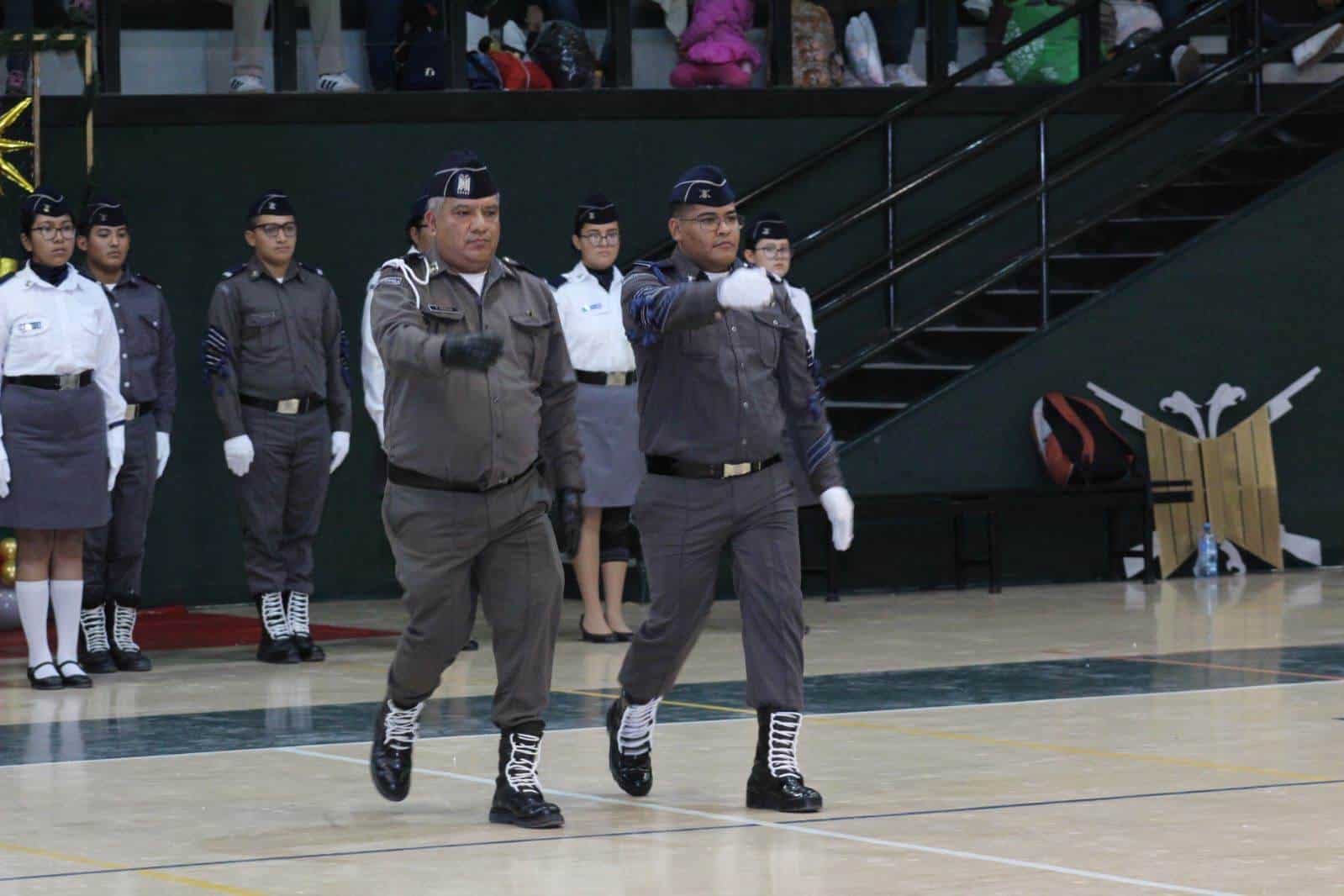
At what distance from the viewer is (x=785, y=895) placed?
5938 mm

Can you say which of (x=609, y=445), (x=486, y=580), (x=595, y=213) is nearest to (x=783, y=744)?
(x=486, y=580)

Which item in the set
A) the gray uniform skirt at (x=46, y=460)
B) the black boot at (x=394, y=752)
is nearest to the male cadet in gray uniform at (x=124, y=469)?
the gray uniform skirt at (x=46, y=460)

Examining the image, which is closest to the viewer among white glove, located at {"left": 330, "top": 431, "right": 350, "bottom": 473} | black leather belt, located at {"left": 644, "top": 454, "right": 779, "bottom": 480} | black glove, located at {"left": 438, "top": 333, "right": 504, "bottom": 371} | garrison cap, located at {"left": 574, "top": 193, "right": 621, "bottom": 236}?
black glove, located at {"left": 438, "top": 333, "right": 504, "bottom": 371}

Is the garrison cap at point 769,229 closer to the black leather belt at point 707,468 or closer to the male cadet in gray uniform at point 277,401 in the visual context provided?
the male cadet in gray uniform at point 277,401

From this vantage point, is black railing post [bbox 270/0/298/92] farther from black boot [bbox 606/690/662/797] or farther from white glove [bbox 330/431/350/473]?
black boot [bbox 606/690/662/797]

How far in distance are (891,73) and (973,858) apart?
10.1m

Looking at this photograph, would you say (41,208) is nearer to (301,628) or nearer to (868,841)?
(301,628)

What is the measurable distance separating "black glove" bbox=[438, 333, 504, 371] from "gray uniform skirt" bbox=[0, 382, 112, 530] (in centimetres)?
432

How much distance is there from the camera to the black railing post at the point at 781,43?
15398mm

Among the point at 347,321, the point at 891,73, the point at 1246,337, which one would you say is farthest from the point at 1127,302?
the point at 347,321

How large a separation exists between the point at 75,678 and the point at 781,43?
6.68 meters

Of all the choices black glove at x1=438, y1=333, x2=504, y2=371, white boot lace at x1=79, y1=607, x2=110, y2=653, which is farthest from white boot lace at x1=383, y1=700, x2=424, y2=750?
white boot lace at x1=79, y1=607, x2=110, y2=653

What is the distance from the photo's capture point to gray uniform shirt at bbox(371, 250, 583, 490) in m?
6.99

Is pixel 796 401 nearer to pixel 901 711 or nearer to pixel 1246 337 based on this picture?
pixel 901 711
